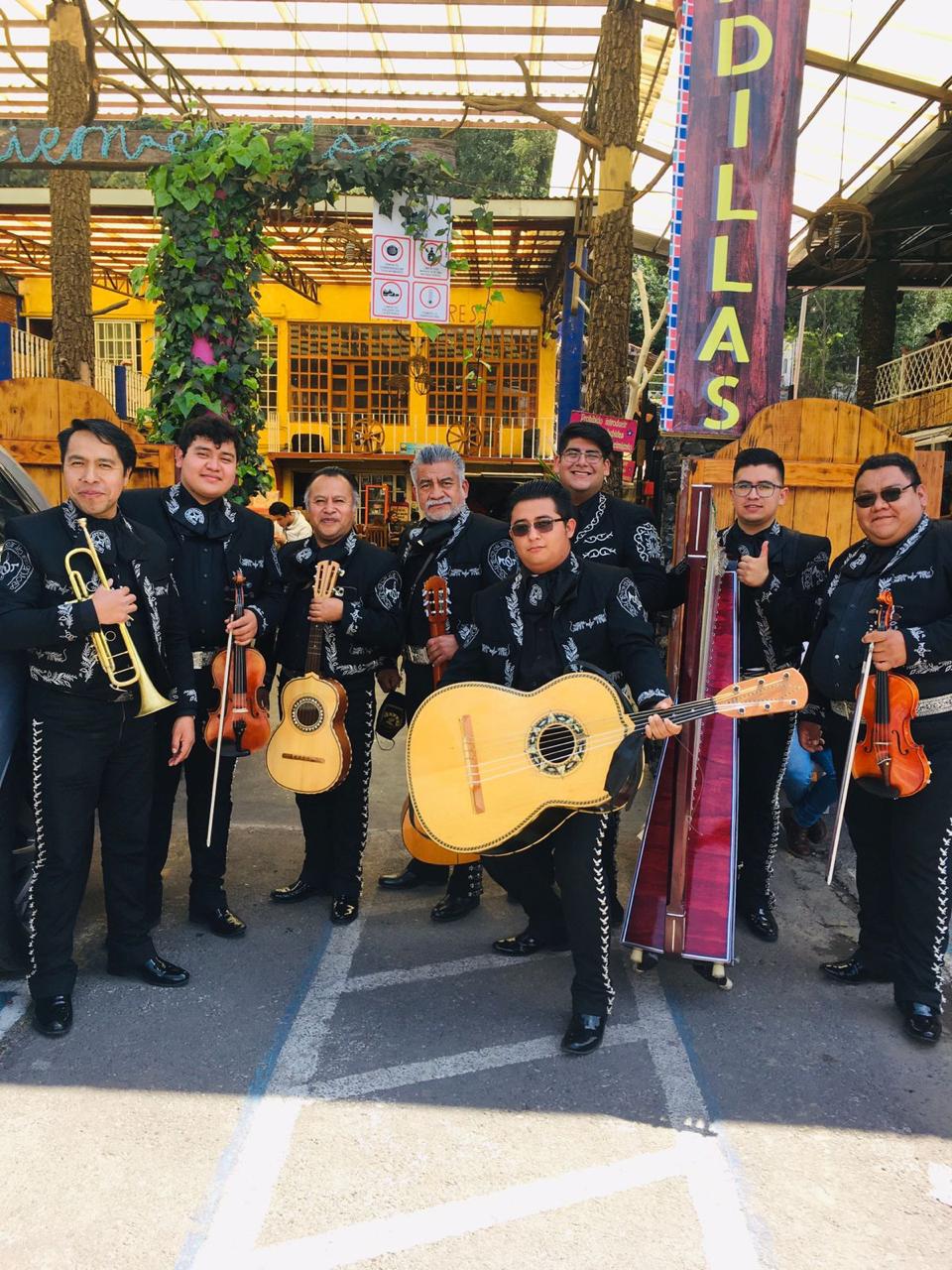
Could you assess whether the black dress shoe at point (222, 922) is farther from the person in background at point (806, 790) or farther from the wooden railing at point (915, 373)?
the wooden railing at point (915, 373)

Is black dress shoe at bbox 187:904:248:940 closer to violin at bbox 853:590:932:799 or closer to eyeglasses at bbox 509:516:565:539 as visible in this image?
eyeglasses at bbox 509:516:565:539

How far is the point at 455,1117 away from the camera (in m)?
2.77

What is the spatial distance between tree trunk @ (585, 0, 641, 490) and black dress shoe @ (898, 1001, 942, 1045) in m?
4.88

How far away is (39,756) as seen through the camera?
3207 millimetres

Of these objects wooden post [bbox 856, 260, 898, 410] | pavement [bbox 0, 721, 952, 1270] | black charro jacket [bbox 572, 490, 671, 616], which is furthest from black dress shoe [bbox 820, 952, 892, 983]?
wooden post [bbox 856, 260, 898, 410]

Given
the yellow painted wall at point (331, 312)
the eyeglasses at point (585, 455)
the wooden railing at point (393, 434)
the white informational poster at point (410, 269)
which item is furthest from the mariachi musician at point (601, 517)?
the yellow painted wall at point (331, 312)

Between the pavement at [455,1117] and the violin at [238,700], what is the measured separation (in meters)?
0.87

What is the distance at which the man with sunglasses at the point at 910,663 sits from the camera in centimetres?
321

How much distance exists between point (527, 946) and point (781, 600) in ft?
5.76

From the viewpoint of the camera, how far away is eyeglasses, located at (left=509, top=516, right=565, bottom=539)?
3.14 metres

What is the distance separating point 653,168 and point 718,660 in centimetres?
1131

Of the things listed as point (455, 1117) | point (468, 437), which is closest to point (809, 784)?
point (455, 1117)

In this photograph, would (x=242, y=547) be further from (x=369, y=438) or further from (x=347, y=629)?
(x=369, y=438)

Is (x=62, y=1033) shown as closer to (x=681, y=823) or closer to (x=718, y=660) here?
(x=681, y=823)
